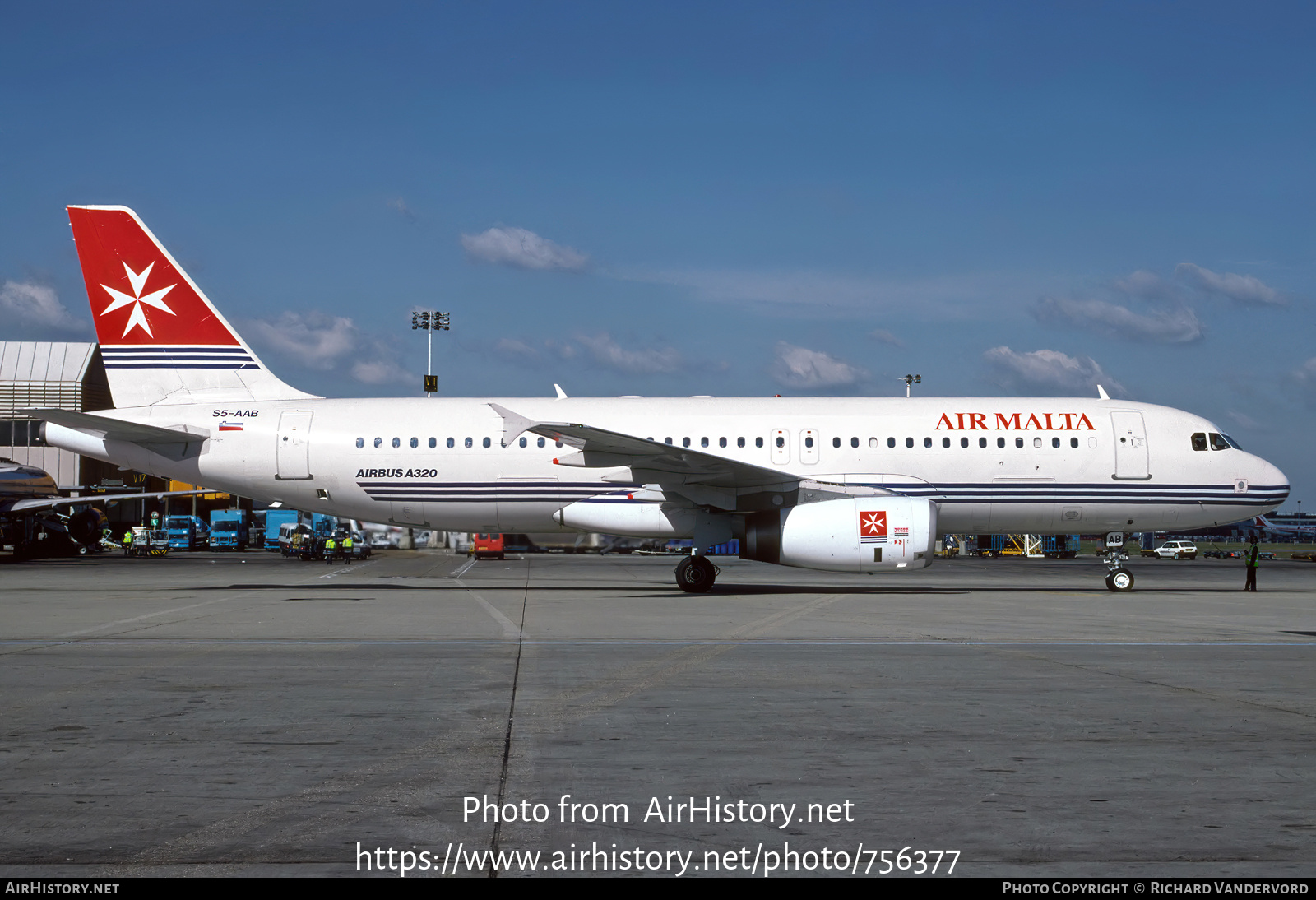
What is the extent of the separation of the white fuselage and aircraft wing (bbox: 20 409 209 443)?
9.1 inches

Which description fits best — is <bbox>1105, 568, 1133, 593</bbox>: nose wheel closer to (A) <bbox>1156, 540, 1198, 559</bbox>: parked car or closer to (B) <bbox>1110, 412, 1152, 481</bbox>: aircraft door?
(B) <bbox>1110, 412, 1152, 481</bbox>: aircraft door

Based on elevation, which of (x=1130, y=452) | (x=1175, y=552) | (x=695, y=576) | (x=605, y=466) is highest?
(x=1130, y=452)

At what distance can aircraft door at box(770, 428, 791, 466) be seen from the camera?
2392 centimetres

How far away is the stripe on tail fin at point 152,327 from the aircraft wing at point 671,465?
682 cm

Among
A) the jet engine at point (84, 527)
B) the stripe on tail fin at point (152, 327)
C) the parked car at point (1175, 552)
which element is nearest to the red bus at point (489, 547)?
the jet engine at point (84, 527)

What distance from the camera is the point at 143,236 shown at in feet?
80.4

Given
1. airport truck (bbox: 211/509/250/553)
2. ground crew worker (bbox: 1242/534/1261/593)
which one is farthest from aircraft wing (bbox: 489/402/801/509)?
airport truck (bbox: 211/509/250/553)

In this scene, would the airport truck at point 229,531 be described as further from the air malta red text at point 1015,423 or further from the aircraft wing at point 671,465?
the air malta red text at point 1015,423

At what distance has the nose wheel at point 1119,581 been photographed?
80.0ft

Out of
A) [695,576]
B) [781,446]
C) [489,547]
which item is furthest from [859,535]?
[489,547]

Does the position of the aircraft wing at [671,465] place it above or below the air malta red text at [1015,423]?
below

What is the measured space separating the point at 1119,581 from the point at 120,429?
2181cm

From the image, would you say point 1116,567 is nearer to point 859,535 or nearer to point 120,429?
point 859,535

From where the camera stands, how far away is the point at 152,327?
24.8 metres
